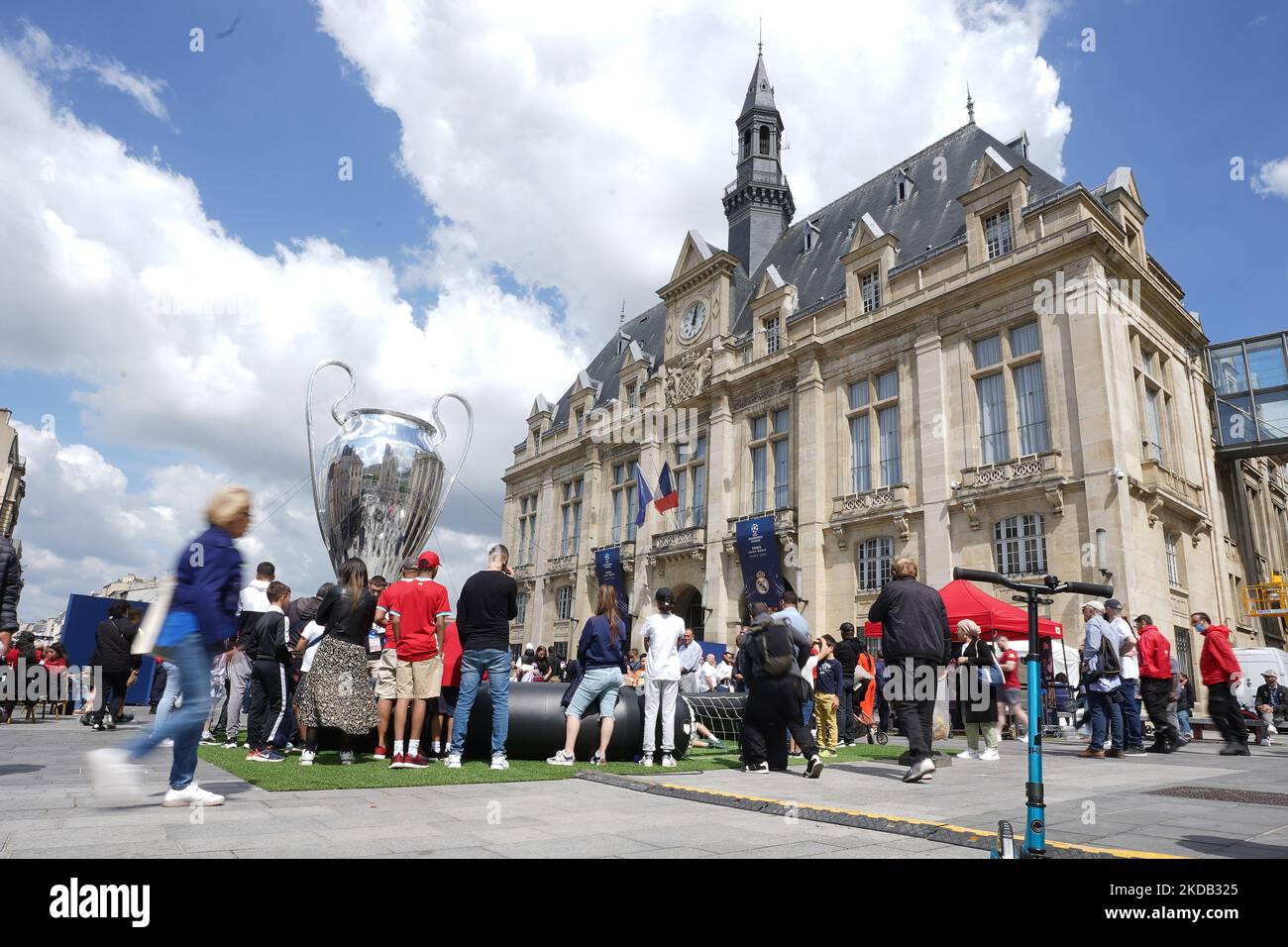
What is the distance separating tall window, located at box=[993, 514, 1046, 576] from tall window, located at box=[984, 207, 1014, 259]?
8.03m

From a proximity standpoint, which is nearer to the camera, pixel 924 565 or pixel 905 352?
pixel 924 565

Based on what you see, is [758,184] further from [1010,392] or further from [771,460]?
[1010,392]

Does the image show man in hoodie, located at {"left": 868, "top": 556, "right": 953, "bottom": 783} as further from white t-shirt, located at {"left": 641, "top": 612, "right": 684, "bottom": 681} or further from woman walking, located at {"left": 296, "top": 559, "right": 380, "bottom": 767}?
woman walking, located at {"left": 296, "top": 559, "right": 380, "bottom": 767}

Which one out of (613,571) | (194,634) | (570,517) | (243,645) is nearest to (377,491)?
(243,645)

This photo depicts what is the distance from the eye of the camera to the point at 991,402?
2231 cm

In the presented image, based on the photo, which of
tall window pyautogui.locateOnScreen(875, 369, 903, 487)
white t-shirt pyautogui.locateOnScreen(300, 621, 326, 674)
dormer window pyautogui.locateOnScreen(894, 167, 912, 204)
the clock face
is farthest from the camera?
the clock face

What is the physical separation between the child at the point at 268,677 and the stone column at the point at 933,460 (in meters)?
17.9

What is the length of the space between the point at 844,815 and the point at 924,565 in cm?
1926

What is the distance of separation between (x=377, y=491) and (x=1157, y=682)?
14.7 m

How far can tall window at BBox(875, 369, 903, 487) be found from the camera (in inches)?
958

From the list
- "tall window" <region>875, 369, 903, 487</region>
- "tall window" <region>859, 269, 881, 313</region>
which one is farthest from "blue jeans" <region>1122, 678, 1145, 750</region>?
"tall window" <region>859, 269, 881, 313</region>
